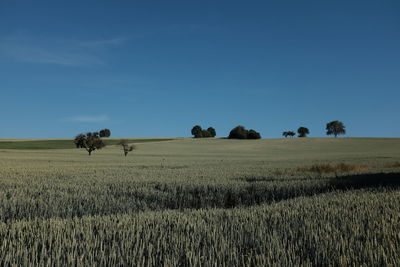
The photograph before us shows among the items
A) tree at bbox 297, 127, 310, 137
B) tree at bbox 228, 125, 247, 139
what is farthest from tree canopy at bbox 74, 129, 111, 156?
tree at bbox 297, 127, 310, 137

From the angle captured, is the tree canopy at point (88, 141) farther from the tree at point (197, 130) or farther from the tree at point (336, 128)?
the tree at point (336, 128)

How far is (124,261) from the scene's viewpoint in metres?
3.28

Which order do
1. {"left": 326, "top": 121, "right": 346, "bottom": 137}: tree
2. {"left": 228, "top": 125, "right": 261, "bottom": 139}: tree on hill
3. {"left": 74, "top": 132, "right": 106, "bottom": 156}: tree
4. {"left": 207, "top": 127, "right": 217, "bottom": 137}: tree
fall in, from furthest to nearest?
{"left": 207, "top": 127, "right": 217, "bottom": 137}: tree < {"left": 326, "top": 121, "right": 346, "bottom": 137}: tree < {"left": 228, "top": 125, "right": 261, "bottom": 139}: tree on hill < {"left": 74, "top": 132, "right": 106, "bottom": 156}: tree

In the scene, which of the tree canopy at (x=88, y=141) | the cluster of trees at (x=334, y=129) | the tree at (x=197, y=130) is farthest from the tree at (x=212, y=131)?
the tree canopy at (x=88, y=141)

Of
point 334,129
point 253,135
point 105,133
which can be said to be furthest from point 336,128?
point 105,133

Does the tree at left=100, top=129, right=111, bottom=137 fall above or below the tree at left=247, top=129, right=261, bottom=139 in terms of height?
above

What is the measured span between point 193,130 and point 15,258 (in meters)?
138

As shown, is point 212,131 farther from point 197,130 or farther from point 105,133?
point 105,133

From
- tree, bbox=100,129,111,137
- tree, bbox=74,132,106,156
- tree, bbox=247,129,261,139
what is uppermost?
tree, bbox=100,129,111,137

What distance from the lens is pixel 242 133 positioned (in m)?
108

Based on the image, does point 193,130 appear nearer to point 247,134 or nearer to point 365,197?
point 247,134

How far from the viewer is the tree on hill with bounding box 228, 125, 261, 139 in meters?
107

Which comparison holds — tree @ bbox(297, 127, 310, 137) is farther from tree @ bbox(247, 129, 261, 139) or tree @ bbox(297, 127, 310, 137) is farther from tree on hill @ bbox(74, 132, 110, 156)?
tree on hill @ bbox(74, 132, 110, 156)

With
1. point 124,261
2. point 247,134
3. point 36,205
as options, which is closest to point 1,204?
point 36,205
